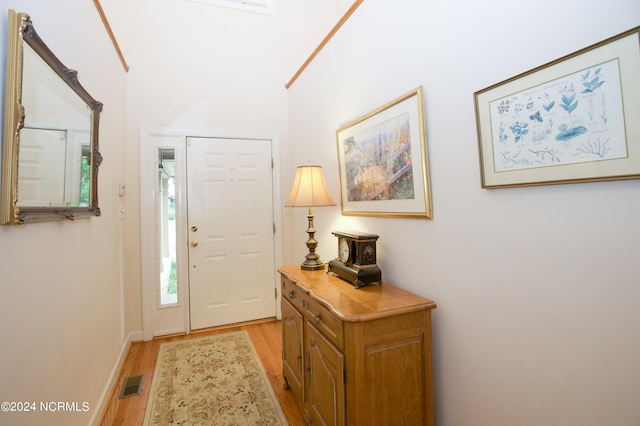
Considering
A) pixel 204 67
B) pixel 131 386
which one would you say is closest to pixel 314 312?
pixel 131 386

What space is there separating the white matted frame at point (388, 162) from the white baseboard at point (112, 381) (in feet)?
6.68

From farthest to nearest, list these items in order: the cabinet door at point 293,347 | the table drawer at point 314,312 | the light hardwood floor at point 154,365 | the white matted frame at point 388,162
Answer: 1. the light hardwood floor at point 154,365
2. the cabinet door at point 293,347
3. the white matted frame at point 388,162
4. the table drawer at point 314,312

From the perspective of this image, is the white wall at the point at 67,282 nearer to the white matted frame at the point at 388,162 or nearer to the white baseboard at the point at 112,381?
the white baseboard at the point at 112,381

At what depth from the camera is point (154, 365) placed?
8.49 ft

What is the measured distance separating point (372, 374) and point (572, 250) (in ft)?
2.85

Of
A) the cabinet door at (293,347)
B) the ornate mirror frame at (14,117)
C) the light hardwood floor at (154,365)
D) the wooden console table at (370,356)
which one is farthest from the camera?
the light hardwood floor at (154,365)

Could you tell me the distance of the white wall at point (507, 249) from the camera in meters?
0.89

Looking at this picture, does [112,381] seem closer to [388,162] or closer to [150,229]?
[150,229]

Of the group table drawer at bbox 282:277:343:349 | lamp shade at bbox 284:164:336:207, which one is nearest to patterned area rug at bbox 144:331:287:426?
table drawer at bbox 282:277:343:349

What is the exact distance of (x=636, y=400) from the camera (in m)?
0.85

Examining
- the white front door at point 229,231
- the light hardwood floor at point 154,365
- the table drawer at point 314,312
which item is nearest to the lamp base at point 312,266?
the table drawer at point 314,312

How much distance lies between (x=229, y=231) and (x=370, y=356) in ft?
8.07

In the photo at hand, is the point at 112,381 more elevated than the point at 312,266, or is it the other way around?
the point at 312,266

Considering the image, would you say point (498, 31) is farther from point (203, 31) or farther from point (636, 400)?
point (203, 31)
